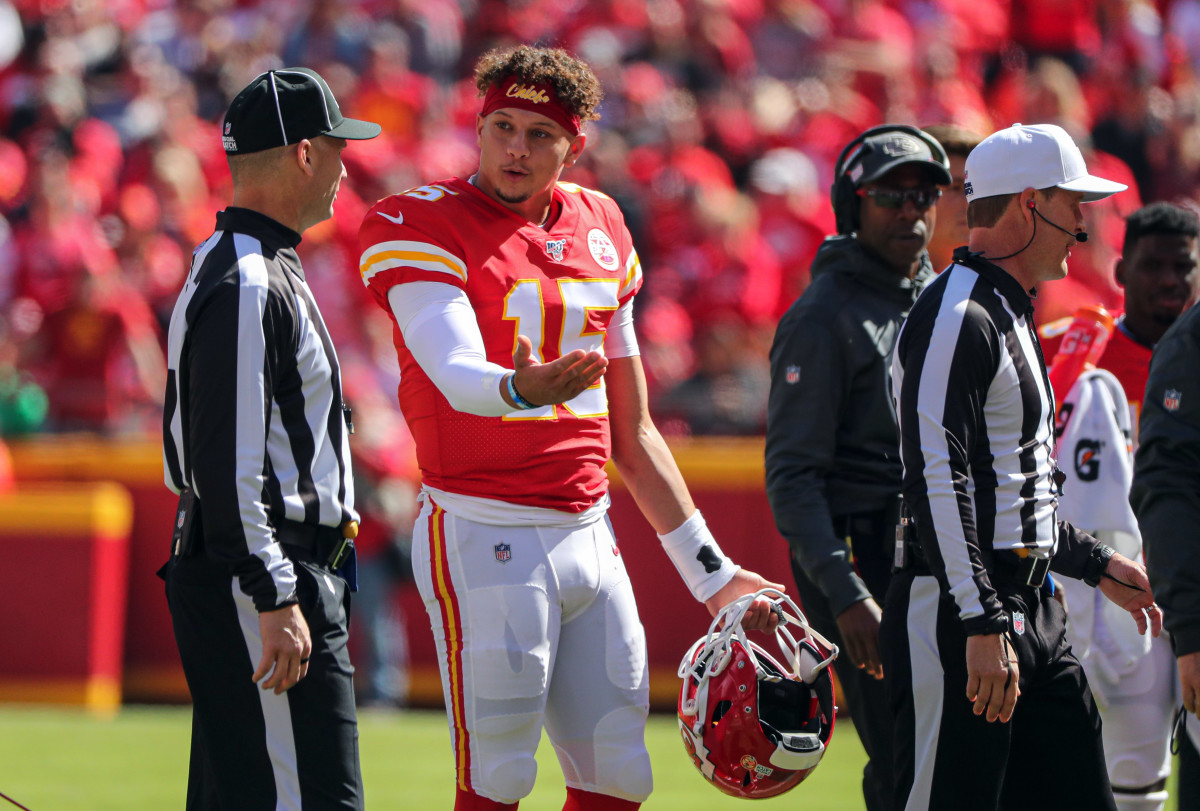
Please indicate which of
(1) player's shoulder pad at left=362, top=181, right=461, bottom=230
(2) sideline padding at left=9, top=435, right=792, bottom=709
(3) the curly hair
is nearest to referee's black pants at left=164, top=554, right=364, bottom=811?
(1) player's shoulder pad at left=362, top=181, right=461, bottom=230

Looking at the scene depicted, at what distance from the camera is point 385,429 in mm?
10281

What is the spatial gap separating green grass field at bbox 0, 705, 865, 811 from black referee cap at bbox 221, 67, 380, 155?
12.5 feet

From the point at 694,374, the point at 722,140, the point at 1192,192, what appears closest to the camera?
the point at 694,374

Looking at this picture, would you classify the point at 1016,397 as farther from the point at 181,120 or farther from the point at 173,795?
the point at 181,120

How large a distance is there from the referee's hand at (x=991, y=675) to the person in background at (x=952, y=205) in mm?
2059

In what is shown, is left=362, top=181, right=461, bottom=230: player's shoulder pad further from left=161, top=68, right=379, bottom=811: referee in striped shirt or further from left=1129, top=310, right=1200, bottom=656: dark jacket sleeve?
left=1129, top=310, right=1200, bottom=656: dark jacket sleeve

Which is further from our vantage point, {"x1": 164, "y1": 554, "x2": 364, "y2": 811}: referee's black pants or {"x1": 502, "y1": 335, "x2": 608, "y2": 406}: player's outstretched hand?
{"x1": 164, "y1": 554, "x2": 364, "y2": 811}: referee's black pants

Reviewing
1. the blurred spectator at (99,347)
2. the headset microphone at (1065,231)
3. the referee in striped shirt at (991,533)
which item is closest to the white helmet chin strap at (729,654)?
the referee in striped shirt at (991,533)

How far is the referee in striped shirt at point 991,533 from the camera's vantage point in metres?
3.92

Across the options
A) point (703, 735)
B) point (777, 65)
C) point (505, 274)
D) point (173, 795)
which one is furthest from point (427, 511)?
point (777, 65)

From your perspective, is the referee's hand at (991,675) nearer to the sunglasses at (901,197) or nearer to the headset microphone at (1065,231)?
the headset microphone at (1065,231)

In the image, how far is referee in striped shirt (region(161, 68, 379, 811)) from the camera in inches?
146

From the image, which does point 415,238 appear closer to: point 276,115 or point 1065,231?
point 276,115

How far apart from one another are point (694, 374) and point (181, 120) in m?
5.83
